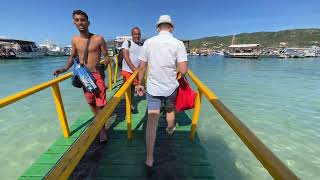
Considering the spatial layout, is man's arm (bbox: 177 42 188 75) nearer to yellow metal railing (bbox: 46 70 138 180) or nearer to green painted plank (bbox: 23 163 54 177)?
yellow metal railing (bbox: 46 70 138 180)

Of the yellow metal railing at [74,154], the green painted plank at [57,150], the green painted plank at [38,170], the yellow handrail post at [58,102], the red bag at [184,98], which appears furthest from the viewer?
the yellow handrail post at [58,102]

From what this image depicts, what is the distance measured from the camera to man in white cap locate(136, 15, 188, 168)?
2928mm

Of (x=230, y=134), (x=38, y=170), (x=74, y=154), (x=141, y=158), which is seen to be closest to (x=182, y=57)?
(x=141, y=158)

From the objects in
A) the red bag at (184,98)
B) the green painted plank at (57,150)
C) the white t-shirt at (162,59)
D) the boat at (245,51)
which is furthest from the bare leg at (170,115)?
the boat at (245,51)

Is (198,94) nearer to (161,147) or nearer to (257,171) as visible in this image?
(161,147)

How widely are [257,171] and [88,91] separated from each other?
3292 mm

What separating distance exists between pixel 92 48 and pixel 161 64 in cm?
140

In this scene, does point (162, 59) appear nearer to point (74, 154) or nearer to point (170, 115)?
point (170, 115)

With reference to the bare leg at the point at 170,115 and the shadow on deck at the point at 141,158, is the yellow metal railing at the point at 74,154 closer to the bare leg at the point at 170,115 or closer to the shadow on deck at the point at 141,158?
the shadow on deck at the point at 141,158

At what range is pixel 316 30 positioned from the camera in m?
168

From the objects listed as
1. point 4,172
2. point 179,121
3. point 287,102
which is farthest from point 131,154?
point 287,102

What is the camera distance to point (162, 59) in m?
2.94

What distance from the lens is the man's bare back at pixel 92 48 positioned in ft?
12.4

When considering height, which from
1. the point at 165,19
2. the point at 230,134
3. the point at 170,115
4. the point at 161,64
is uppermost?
the point at 165,19
